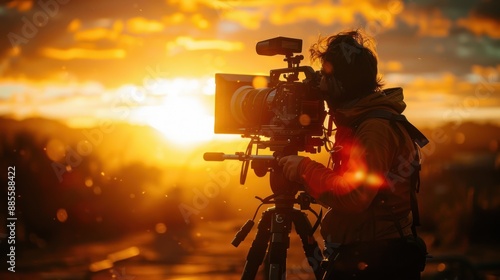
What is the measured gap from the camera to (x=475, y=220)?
42438mm

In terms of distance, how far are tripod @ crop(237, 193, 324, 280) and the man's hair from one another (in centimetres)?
85

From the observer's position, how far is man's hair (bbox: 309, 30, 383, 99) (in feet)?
10.3

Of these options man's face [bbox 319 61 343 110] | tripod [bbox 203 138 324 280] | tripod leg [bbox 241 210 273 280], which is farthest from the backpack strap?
tripod leg [bbox 241 210 273 280]

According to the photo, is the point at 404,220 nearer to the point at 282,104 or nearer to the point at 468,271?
the point at 282,104

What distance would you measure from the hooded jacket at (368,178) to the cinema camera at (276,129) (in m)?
0.46

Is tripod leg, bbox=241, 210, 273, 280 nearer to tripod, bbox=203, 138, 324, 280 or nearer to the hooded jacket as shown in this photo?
tripod, bbox=203, 138, 324, 280

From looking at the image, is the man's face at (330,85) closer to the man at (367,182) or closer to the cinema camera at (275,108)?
the man at (367,182)

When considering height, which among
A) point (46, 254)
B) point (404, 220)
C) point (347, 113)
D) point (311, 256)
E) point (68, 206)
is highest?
point (347, 113)

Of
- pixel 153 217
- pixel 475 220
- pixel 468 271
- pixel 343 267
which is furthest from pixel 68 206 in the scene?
pixel 343 267

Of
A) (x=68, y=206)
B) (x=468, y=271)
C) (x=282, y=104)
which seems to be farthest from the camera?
(x=68, y=206)

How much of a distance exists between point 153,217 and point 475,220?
2215 cm

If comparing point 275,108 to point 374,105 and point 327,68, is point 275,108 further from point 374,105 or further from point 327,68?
point 374,105

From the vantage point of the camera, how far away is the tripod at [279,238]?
3797 mm

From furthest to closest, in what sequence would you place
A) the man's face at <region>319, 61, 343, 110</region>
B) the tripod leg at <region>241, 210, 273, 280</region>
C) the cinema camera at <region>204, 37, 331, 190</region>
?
the tripod leg at <region>241, 210, 273, 280</region>
the cinema camera at <region>204, 37, 331, 190</region>
the man's face at <region>319, 61, 343, 110</region>
